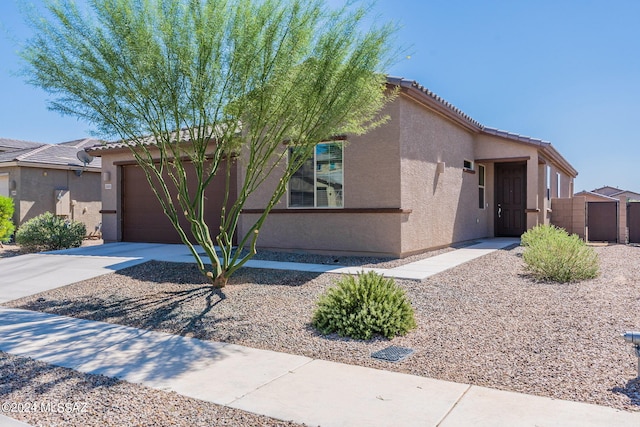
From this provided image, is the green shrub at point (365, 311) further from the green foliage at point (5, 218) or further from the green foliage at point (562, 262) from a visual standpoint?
the green foliage at point (5, 218)

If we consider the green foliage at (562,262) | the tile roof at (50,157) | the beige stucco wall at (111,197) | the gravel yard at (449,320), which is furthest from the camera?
the tile roof at (50,157)

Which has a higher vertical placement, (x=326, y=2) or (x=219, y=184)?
(x=326, y=2)

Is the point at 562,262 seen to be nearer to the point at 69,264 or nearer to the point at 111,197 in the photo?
the point at 69,264

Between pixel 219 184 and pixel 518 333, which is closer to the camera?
pixel 518 333

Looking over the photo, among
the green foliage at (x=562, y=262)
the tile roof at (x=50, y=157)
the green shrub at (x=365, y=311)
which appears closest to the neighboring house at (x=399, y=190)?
the green foliage at (x=562, y=262)

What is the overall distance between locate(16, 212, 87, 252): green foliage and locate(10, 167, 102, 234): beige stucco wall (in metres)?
4.92

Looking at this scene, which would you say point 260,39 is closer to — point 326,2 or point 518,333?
point 326,2

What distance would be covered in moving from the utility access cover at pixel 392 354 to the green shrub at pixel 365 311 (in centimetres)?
36

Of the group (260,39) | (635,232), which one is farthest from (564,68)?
(260,39)

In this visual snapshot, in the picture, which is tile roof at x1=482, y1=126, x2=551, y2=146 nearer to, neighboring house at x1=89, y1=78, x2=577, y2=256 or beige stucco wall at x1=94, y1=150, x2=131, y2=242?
neighboring house at x1=89, y1=78, x2=577, y2=256

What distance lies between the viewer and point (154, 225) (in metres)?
15.3

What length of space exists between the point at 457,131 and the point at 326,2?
26.4 feet

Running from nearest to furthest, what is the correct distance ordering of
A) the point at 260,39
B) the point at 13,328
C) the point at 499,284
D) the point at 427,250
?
the point at 13,328
the point at 260,39
the point at 499,284
the point at 427,250

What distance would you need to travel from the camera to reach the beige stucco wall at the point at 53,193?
1925 centimetres
